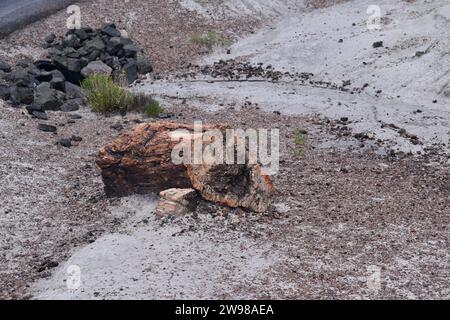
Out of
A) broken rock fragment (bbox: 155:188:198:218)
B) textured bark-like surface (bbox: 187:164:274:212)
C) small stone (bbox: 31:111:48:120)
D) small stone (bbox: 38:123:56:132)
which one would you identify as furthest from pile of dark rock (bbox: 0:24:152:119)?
textured bark-like surface (bbox: 187:164:274:212)

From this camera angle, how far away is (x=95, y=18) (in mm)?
20172

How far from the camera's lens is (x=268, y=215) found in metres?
8.91

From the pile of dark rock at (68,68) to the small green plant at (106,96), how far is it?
1.59 feet

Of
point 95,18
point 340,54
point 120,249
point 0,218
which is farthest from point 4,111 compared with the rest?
point 340,54

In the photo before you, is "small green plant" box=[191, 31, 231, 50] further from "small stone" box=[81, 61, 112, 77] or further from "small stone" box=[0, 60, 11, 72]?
"small stone" box=[0, 60, 11, 72]

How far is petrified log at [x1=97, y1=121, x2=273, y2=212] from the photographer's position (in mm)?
8758

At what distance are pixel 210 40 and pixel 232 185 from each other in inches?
500

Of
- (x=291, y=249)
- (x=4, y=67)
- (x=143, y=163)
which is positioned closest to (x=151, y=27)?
(x=4, y=67)

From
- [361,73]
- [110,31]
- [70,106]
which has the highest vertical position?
[110,31]

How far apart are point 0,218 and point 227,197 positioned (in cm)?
331

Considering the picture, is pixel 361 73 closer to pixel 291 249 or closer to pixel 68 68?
pixel 68 68

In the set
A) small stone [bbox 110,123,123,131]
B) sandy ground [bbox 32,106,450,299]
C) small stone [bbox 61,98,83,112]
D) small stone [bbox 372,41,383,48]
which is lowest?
sandy ground [bbox 32,106,450,299]
